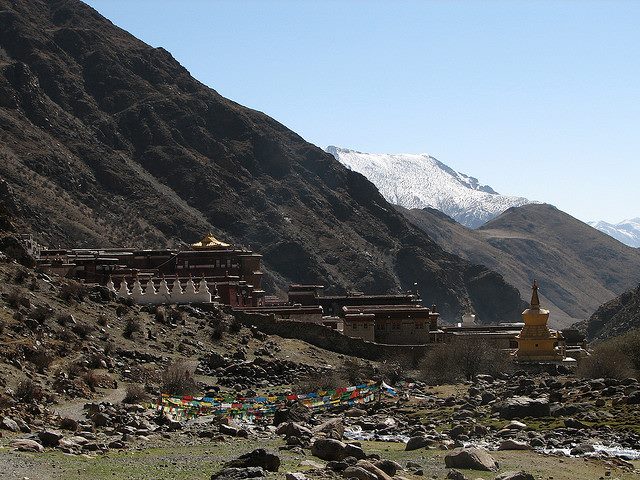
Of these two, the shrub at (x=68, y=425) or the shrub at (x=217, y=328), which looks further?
the shrub at (x=217, y=328)

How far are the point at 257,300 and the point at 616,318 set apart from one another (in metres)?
65.1

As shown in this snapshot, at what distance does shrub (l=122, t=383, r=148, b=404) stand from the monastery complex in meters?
23.7

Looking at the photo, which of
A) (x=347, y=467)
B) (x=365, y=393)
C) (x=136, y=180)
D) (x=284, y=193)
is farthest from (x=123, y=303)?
(x=284, y=193)

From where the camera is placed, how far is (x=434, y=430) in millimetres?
41812

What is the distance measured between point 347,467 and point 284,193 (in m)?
169

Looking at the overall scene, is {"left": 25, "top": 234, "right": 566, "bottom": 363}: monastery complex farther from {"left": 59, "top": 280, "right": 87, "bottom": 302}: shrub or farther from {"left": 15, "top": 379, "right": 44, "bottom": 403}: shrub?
{"left": 15, "top": 379, "right": 44, "bottom": 403}: shrub

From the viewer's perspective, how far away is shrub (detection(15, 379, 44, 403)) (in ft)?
132

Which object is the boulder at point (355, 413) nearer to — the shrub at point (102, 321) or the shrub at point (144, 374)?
the shrub at point (144, 374)

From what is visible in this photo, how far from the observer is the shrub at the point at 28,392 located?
40.1 metres

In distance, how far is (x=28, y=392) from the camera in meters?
40.7

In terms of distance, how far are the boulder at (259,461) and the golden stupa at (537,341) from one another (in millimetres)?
45385

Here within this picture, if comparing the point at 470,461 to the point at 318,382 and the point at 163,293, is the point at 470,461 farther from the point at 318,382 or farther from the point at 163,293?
the point at 163,293

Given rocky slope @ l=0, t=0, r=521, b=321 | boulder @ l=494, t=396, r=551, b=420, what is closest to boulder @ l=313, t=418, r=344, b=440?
boulder @ l=494, t=396, r=551, b=420

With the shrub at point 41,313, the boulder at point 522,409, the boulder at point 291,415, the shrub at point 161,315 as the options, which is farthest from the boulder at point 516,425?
the shrub at point 161,315
